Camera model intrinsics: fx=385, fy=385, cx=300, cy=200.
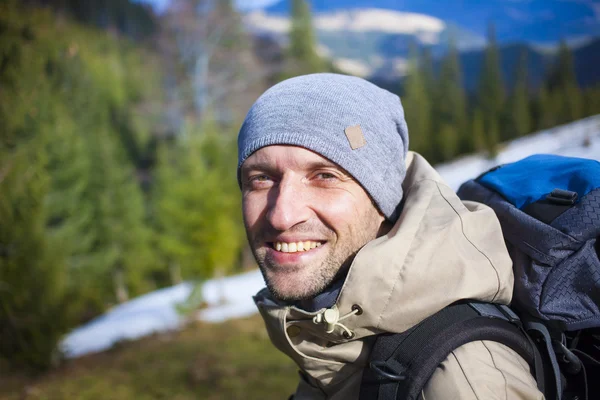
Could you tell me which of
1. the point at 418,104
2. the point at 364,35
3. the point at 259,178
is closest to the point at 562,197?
the point at 259,178

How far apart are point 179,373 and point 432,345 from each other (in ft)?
32.0

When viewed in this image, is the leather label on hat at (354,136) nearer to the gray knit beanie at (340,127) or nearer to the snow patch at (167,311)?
the gray knit beanie at (340,127)

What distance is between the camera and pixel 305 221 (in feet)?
5.07

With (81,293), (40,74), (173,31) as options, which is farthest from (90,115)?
(81,293)

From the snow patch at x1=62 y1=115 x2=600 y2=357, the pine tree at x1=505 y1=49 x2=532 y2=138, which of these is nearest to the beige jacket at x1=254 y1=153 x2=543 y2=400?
the snow patch at x1=62 y1=115 x2=600 y2=357

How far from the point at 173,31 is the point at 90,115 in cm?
1285

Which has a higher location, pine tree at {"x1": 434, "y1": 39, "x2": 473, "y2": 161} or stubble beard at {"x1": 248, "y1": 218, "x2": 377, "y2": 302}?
stubble beard at {"x1": 248, "y1": 218, "x2": 377, "y2": 302}

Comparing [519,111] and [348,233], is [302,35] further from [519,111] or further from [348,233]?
[348,233]

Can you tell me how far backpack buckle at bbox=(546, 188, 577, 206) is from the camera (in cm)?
122

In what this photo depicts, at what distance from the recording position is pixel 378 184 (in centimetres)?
162

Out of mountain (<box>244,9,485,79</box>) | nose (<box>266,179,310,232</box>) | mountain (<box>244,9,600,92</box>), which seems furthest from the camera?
mountain (<box>244,9,485,79</box>)

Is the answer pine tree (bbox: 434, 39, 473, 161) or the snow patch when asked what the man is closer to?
the snow patch

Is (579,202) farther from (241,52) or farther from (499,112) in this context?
(499,112)

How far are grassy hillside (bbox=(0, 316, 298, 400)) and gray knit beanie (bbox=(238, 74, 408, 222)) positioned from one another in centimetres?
688
